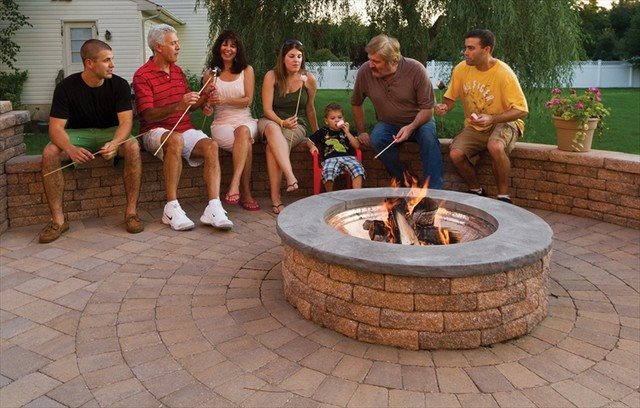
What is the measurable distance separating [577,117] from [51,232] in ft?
13.3

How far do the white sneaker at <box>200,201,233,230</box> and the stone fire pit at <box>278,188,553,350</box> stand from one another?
139 centimetres

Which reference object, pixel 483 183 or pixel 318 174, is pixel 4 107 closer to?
pixel 318 174

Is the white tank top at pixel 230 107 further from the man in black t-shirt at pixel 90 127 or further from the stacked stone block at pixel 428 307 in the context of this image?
the stacked stone block at pixel 428 307

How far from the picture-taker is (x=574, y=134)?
181 inches

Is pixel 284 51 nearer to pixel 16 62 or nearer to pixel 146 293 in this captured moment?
pixel 146 293

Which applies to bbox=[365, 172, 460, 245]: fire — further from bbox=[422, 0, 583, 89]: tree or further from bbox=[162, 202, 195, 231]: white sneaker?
bbox=[422, 0, 583, 89]: tree

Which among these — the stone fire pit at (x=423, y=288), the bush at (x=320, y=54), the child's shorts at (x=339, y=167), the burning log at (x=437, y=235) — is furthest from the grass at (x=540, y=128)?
the stone fire pit at (x=423, y=288)

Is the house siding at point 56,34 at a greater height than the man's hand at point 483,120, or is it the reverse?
the house siding at point 56,34

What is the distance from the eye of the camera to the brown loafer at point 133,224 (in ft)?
13.5

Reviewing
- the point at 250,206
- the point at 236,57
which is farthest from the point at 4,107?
the point at 250,206

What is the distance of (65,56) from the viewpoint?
12.7 metres

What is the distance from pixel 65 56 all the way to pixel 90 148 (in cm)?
981

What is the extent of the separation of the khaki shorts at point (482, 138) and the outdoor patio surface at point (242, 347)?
4.13 feet

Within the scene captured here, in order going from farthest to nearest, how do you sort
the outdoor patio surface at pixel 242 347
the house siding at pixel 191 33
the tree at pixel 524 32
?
the house siding at pixel 191 33
the tree at pixel 524 32
the outdoor patio surface at pixel 242 347
